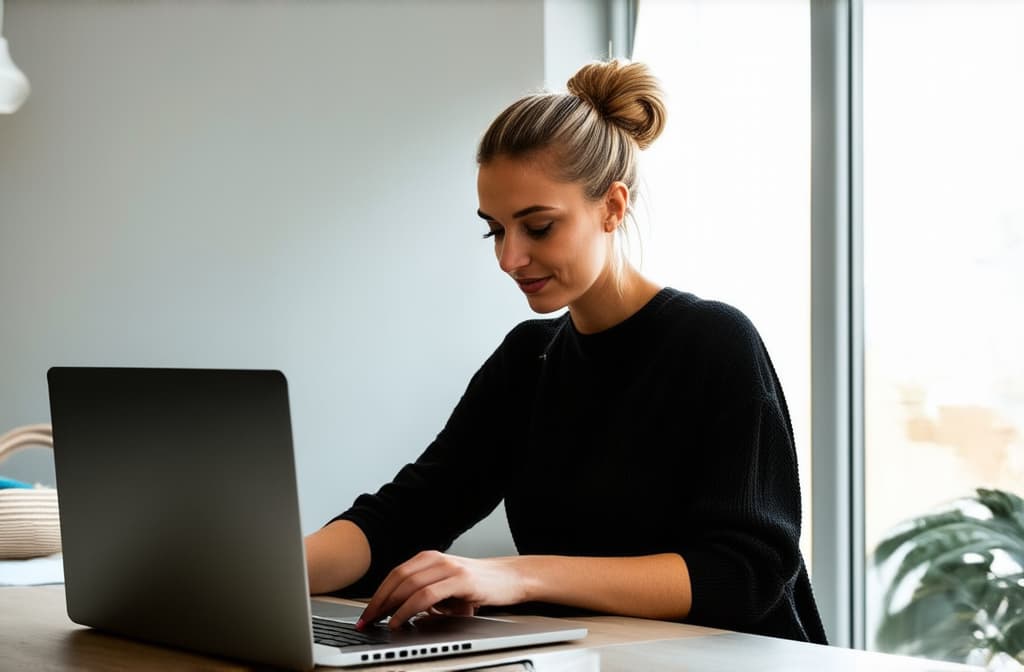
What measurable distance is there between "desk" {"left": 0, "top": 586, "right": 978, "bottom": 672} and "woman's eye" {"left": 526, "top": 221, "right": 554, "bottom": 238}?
0.53m

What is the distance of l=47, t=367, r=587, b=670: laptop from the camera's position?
899 mm

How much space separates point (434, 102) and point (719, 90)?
0.77 m

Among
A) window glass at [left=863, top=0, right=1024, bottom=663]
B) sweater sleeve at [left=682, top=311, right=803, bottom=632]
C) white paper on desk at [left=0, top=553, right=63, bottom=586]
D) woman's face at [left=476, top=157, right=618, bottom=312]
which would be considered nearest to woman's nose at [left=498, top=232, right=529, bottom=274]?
woman's face at [left=476, top=157, right=618, bottom=312]

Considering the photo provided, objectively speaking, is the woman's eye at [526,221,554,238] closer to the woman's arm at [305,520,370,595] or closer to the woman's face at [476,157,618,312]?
the woman's face at [476,157,618,312]

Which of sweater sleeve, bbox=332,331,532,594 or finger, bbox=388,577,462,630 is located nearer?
finger, bbox=388,577,462,630

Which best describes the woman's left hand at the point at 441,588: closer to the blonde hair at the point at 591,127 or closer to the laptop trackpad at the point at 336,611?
the laptop trackpad at the point at 336,611

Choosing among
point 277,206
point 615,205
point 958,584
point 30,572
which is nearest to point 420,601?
point 615,205

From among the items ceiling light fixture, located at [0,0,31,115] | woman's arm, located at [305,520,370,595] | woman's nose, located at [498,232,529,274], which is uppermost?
ceiling light fixture, located at [0,0,31,115]

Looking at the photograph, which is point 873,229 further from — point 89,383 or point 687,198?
point 89,383

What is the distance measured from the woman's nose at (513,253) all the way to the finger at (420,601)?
530 mm

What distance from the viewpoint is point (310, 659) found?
0.89 meters

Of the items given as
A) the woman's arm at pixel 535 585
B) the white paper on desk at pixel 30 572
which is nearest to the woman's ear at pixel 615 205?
the woman's arm at pixel 535 585

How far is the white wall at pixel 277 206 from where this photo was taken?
9.34 feet

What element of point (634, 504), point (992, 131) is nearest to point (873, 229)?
point (992, 131)
